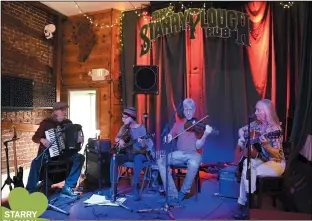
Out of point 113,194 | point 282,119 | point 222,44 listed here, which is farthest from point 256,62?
point 113,194

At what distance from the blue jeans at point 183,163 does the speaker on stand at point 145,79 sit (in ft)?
2.69

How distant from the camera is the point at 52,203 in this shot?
3.24 m

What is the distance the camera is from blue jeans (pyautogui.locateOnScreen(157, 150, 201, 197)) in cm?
333

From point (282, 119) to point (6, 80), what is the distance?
4637 millimetres

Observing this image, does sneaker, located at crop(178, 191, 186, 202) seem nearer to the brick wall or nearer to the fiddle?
the fiddle

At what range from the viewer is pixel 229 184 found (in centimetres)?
349

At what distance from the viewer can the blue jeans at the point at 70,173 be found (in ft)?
11.2

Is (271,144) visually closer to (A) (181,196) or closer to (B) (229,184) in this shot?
(B) (229,184)

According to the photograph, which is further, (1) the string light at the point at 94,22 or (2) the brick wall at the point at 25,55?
(1) the string light at the point at 94,22

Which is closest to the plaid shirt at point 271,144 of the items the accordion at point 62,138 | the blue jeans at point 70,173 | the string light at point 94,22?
the accordion at point 62,138

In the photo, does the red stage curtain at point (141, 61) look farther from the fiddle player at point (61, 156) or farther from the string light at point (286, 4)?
the string light at point (286, 4)

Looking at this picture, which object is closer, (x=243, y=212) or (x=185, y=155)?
(x=243, y=212)

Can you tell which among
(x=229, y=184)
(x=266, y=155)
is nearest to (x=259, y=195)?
(x=266, y=155)

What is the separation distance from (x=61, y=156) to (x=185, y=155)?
67.0 inches
